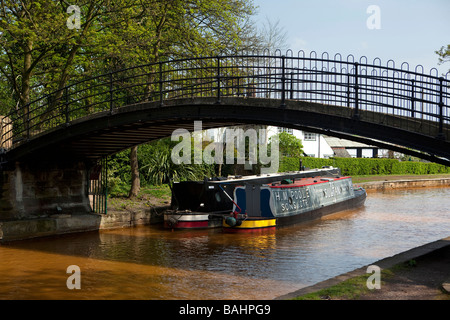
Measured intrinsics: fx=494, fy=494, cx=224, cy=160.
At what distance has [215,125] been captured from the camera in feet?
45.9

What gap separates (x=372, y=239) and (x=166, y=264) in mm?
6664

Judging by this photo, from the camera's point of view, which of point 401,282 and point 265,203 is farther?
point 265,203

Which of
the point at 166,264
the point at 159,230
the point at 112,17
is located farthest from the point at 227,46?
the point at 166,264

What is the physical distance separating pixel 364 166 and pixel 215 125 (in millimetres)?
30044

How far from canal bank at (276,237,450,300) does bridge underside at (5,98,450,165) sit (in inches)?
73.3

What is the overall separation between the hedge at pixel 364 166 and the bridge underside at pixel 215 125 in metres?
16.9

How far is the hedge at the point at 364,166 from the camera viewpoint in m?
32.9

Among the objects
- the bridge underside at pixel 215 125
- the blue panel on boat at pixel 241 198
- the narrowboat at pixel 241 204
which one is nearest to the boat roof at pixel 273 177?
the narrowboat at pixel 241 204

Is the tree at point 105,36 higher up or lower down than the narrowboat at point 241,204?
higher up

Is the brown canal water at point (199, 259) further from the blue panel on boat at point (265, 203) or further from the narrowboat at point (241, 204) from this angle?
the blue panel on boat at point (265, 203)

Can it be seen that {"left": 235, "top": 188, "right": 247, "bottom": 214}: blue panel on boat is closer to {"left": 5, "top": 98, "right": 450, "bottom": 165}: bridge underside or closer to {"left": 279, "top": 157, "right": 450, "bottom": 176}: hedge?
{"left": 5, "top": 98, "right": 450, "bottom": 165}: bridge underside

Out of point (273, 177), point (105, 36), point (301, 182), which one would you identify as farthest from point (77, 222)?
point (301, 182)

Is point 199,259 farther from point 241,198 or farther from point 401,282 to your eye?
point 401,282

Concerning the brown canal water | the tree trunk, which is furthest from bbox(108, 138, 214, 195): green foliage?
the brown canal water
